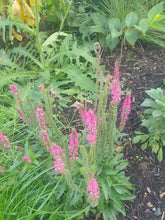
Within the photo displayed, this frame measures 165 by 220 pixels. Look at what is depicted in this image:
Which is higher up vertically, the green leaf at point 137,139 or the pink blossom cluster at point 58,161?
the pink blossom cluster at point 58,161

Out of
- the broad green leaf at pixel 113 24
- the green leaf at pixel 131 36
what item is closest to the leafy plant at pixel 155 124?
the green leaf at pixel 131 36

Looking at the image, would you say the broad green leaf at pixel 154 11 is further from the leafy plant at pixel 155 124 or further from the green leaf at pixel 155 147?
the green leaf at pixel 155 147

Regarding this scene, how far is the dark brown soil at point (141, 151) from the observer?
5.68 feet

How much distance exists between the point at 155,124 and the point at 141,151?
0.34 meters

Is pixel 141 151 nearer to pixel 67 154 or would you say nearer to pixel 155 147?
pixel 155 147

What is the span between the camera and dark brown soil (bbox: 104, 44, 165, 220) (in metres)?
1.73

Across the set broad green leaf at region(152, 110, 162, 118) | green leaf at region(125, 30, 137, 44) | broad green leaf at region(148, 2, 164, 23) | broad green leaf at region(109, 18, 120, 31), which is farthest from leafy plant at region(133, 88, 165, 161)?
broad green leaf at region(109, 18, 120, 31)

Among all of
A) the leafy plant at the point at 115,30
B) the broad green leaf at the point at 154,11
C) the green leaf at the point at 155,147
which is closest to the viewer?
the green leaf at the point at 155,147

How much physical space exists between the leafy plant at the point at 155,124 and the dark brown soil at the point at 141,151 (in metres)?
0.09

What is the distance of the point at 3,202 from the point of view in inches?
66.7

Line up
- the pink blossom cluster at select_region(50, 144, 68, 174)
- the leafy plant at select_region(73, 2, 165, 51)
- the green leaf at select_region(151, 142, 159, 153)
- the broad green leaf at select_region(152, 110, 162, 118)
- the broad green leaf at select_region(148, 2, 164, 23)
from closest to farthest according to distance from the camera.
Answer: the pink blossom cluster at select_region(50, 144, 68, 174), the broad green leaf at select_region(152, 110, 162, 118), the green leaf at select_region(151, 142, 159, 153), the broad green leaf at select_region(148, 2, 164, 23), the leafy plant at select_region(73, 2, 165, 51)

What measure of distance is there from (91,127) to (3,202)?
113 cm

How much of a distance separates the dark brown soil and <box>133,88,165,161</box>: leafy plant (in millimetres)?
94

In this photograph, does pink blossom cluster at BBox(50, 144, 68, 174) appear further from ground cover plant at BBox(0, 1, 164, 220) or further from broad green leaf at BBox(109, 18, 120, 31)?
broad green leaf at BBox(109, 18, 120, 31)
